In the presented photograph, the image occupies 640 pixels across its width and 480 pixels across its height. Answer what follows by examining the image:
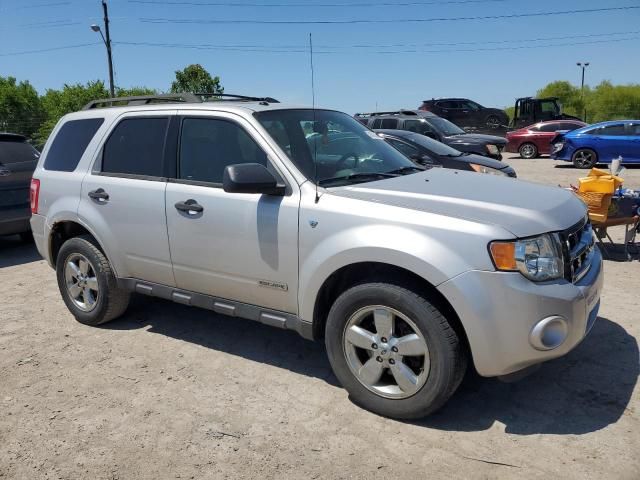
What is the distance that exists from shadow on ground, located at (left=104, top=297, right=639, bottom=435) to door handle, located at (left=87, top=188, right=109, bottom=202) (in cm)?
120

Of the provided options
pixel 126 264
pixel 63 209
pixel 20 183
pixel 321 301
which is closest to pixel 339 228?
pixel 321 301

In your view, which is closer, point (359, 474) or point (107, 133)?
point (359, 474)

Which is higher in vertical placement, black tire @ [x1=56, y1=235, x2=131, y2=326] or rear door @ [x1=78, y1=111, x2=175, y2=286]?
rear door @ [x1=78, y1=111, x2=175, y2=286]

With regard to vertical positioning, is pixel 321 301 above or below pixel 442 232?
below

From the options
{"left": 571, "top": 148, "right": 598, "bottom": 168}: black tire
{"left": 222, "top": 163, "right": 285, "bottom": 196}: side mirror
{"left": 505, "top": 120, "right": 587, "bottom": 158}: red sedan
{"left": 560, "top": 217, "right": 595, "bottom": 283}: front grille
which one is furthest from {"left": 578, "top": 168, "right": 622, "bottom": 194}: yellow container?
{"left": 505, "top": 120, "right": 587, "bottom": 158}: red sedan

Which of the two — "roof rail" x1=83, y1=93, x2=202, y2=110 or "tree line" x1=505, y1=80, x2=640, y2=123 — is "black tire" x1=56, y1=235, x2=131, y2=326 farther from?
"tree line" x1=505, y1=80, x2=640, y2=123

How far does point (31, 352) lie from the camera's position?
4.40 metres

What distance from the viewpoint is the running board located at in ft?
11.6

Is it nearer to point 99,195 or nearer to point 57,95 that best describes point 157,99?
point 99,195

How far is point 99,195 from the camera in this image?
4.39 meters

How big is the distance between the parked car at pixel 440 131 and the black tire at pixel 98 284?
8909mm

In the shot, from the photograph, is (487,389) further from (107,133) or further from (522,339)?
(107,133)

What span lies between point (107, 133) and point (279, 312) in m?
2.22

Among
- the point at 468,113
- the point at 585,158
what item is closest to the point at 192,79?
the point at 468,113
